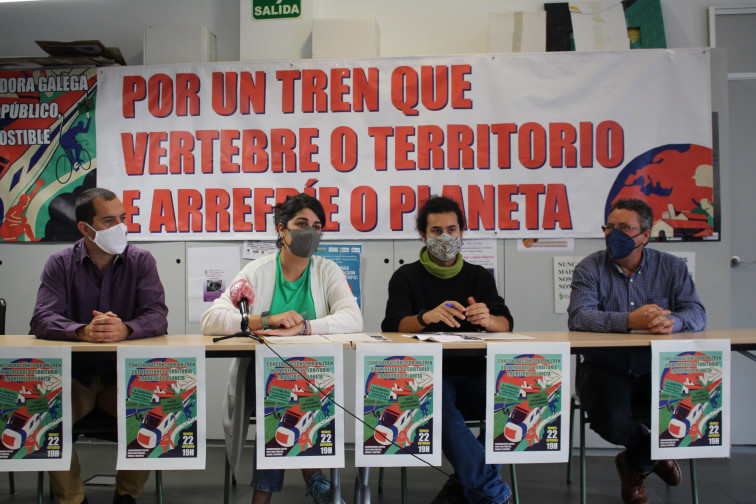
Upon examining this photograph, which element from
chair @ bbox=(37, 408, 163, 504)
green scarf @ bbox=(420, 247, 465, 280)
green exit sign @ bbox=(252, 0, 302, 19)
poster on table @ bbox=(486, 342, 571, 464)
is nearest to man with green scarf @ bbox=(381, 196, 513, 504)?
green scarf @ bbox=(420, 247, 465, 280)

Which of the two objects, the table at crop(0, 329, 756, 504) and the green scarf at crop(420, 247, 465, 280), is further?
the green scarf at crop(420, 247, 465, 280)

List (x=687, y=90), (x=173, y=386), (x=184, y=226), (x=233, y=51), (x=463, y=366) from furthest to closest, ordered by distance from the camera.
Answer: (x=233, y=51)
(x=184, y=226)
(x=687, y=90)
(x=463, y=366)
(x=173, y=386)

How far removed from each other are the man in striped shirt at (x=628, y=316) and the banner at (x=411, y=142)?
973mm

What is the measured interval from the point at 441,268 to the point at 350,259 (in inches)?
44.8

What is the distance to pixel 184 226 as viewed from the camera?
377cm

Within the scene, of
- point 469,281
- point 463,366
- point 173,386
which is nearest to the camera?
point 173,386

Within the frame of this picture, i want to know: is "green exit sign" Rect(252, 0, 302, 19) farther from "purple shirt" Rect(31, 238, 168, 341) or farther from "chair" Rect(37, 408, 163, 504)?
"chair" Rect(37, 408, 163, 504)

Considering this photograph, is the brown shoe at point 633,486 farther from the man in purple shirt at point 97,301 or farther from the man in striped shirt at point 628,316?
the man in purple shirt at point 97,301

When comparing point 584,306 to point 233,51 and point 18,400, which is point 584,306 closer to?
point 18,400

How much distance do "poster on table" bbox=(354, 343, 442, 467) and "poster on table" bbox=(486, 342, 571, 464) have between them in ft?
0.68

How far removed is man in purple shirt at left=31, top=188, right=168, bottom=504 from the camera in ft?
7.53

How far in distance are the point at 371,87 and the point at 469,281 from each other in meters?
1.60

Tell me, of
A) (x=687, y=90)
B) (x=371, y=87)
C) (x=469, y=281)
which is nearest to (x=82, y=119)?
(x=371, y=87)

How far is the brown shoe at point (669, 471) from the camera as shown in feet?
9.06
